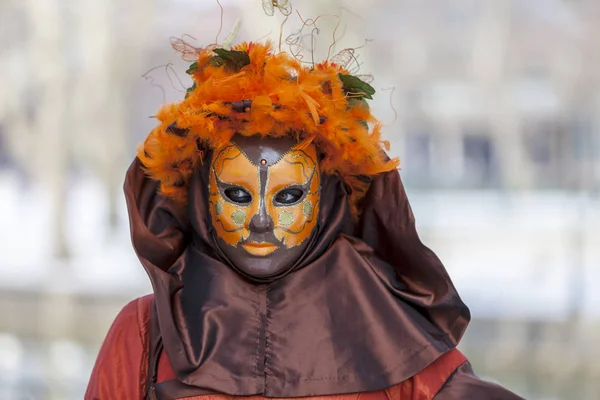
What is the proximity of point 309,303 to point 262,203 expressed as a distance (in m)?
0.25

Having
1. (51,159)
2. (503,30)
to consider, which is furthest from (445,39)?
(51,159)

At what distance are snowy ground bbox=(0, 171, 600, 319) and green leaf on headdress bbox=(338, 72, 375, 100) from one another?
300 centimetres

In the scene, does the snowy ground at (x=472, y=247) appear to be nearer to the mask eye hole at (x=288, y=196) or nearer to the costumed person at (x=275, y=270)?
the costumed person at (x=275, y=270)

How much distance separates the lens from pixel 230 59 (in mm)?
1698

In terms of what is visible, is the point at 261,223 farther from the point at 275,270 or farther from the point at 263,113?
the point at 263,113

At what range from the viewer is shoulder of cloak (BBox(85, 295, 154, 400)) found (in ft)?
5.47

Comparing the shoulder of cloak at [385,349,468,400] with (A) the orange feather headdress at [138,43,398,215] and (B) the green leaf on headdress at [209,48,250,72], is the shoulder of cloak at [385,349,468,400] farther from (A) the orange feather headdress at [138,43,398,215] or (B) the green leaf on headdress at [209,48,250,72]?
(B) the green leaf on headdress at [209,48,250,72]

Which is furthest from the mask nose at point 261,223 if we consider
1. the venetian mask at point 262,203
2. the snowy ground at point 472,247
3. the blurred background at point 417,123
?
the snowy ground at point 472,247

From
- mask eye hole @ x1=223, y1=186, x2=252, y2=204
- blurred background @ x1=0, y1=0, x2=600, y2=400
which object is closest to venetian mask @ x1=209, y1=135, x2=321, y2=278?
mask eye hole @ x1=223, y1=186, x2=252, y2=204

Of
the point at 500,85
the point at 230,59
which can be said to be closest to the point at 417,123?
the point at 500,85

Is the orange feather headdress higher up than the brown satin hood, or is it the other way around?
the orange feather headdress

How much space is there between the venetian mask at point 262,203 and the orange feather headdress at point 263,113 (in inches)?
1.6

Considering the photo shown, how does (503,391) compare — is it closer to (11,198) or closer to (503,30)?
(503,30)

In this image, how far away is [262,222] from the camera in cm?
164
